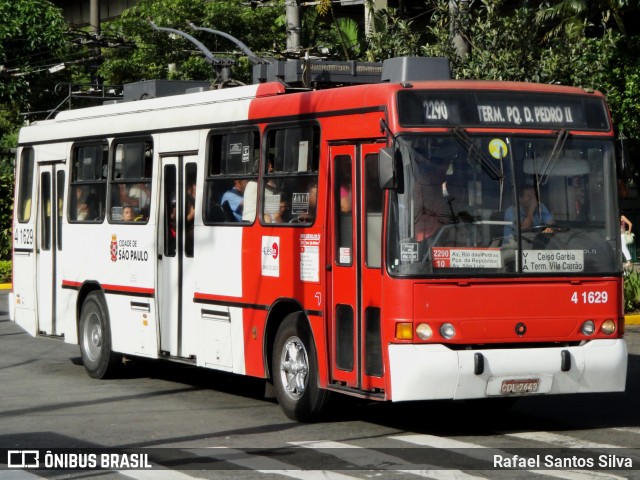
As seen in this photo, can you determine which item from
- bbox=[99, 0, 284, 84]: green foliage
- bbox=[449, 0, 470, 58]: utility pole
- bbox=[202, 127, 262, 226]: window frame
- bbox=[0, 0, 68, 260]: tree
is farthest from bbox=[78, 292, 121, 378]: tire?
bbox=[0, 0, 68, 260]: tree

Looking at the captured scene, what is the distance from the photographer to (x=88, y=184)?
16109mm

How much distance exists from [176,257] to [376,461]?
4.94 metres

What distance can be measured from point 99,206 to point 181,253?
2.09 meters

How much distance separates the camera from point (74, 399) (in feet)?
45.3

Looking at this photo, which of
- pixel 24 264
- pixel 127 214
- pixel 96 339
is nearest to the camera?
pixel 127 214

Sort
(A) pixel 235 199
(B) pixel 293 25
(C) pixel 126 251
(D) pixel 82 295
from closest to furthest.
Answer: (A) pixel 235 199 < (C) pixel 126 251 < (D) pixel 82 295 < (B) pixel 293 25

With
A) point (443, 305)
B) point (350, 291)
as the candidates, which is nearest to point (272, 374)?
point (350, 291)

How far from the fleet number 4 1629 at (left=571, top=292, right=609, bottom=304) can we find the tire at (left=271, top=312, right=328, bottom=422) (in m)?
2.26

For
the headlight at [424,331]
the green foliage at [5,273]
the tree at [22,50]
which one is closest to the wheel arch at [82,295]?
the headlight at [424,331]

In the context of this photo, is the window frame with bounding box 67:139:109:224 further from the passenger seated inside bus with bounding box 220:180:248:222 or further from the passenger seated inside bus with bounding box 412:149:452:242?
the passenger seated inside bus with bounding box 412:149:452:242

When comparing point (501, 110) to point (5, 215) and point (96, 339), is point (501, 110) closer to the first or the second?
point (96, 339)

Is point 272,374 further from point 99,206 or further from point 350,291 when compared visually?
point 99,206

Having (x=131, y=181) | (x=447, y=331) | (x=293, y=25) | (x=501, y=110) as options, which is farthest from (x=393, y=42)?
(x=447, y=331)

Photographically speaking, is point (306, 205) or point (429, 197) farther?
point (306, 205)
